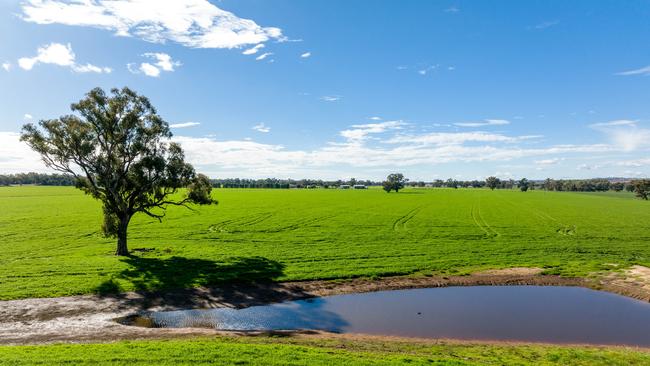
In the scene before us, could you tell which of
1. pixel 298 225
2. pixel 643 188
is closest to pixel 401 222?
pixel 298 225

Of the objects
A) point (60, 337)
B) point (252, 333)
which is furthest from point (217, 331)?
point (60, 337)

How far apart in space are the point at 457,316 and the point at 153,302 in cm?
2279

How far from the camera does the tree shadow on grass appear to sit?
98.4 ft

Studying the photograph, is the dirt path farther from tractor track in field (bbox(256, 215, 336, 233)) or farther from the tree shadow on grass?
tractor track in field (bbox(256, 215, 336, 233))

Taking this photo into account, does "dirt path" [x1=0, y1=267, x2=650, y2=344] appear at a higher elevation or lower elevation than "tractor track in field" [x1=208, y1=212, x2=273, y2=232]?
lower

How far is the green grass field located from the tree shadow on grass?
954 cm

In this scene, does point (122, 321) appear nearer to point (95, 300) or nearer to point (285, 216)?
point (95, 300)

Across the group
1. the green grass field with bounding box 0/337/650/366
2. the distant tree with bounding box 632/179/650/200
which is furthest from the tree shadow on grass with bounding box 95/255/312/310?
the distant tree with bounding box 632/179/650/200

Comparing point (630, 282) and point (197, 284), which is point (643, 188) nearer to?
point (630, 282)

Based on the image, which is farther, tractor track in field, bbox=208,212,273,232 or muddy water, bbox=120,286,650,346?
tractor track in field, bbox=208,212,273,232

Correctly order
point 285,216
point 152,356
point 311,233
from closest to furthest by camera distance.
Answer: point 152,356
point 311,233
point 285,216

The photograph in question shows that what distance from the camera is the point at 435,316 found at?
2831cm

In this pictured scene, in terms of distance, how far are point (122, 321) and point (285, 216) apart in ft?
188

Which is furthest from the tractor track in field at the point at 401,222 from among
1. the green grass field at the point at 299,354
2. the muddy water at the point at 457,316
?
the green grass field at the point at 299,354
